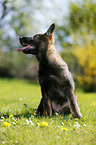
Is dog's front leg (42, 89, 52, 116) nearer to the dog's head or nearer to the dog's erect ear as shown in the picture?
the dog's head

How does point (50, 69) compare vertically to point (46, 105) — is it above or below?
above

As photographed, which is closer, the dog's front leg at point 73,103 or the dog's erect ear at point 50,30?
the dog's erect ear at point 50,30

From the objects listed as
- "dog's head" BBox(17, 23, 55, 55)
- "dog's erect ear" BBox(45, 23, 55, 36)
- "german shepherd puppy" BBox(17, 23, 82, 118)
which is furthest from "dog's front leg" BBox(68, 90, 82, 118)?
"dog's erect ear" BBox(45, 23, 55, 36)

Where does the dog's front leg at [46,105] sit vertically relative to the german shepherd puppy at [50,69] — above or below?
below

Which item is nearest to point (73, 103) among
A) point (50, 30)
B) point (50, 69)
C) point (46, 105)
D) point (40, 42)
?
point (46, 105)

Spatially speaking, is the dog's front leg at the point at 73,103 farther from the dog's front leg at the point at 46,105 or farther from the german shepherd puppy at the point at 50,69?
the dog's front leg at the point at 46,105

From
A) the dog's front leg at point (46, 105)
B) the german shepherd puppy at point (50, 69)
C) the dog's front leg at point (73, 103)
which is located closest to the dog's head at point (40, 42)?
the german shepherd puppy at point (50, 69)

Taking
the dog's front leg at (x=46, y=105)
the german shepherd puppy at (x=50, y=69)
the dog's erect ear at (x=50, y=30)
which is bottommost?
the dog's front leg at (x=46, y=105)

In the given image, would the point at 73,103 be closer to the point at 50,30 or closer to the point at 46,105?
the point at 46,105

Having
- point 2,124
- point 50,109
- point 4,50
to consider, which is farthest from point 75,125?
point 4,50

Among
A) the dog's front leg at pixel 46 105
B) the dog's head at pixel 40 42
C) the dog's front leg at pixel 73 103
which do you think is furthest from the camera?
the dog's front leg at pixel 46 105

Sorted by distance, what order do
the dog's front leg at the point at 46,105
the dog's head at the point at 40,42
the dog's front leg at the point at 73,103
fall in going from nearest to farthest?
the dog's head at the point at 40,42
the dog's front leg at the point at 73,103
the dog's front leg at the point at 46,105

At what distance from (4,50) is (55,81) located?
21.5 m

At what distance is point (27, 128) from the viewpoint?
3.43 meters
